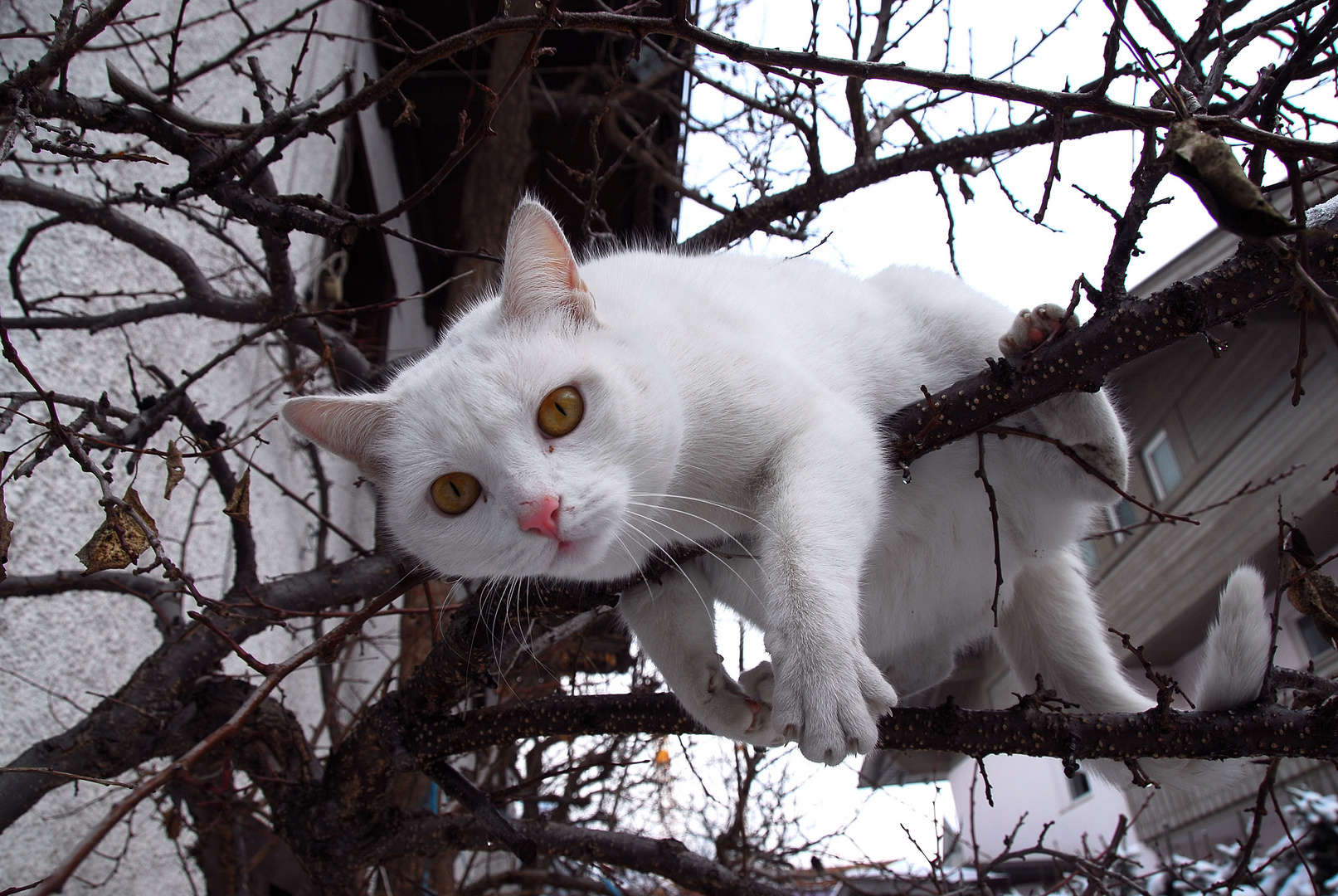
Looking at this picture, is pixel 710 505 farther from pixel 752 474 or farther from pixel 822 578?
pixel 822 578

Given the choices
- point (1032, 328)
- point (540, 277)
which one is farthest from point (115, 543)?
point (1032, 328)

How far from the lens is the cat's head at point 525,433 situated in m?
1.42

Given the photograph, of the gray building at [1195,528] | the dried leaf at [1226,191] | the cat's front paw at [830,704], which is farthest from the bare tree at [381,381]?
the gray building at [1195,528]

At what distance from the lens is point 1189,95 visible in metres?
1.23

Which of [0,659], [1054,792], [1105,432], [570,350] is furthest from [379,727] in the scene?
[1054,792]

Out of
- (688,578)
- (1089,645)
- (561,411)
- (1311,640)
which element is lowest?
(1311,640)

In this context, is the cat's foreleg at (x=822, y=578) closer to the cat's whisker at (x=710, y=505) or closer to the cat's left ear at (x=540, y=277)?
the cat's whisker at (x=710, y=505)

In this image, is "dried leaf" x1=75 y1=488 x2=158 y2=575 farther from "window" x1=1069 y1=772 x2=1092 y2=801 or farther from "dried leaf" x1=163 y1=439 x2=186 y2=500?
"window" x1=1069 y1=772 x2=1092 y2=801

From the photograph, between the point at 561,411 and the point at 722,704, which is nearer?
the point at 561,411

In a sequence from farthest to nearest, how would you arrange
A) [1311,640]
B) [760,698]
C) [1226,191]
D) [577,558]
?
1. [1311,640]
2. [760,698]
3. [577,558]
4. [1226,191]

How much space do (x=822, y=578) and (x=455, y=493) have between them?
71 cm

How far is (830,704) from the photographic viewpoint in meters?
1.21

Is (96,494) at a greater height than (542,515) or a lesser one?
greater

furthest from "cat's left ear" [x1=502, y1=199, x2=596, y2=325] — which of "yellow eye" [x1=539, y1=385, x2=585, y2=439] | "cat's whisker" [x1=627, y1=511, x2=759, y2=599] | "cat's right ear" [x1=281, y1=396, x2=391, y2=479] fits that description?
"cat's whisker" [x1=627, y1=511, x2=759, y2=599]
